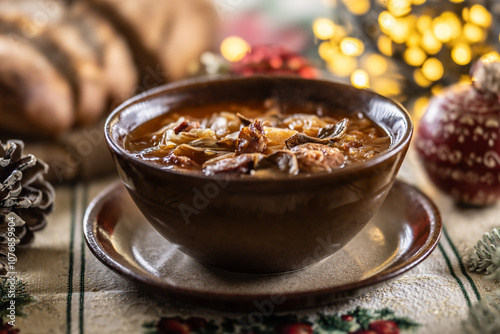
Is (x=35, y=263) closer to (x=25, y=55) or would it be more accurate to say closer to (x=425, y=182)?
(x=25, y=55)

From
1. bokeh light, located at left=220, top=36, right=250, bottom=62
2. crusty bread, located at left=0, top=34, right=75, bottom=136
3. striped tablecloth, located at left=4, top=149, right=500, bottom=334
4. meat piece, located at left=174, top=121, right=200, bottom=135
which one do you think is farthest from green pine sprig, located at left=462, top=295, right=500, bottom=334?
bokeh light, located at left=220, top=36, right=250, bottom=62

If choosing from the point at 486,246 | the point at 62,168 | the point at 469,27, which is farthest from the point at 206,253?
the point at 469,27

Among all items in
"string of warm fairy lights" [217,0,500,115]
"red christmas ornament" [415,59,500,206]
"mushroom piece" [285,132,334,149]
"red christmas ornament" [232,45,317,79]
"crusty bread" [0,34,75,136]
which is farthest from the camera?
"red christmas ornament" [232,45,317,79]

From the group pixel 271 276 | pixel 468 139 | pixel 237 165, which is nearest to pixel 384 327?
pixel 271 276

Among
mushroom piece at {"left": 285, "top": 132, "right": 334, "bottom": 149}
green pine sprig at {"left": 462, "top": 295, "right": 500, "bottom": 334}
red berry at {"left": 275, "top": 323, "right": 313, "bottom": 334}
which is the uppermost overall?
mushroom piece at {"left": 285, "top": 132, "right": 334, "bottom": 149}

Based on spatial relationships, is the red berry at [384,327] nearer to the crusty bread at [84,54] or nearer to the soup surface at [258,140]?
the soup surface at [258,140]

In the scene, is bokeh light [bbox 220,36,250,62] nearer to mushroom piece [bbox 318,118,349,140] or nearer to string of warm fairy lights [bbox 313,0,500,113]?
string of warm fairy lights [bbox 313,0,500,113]
